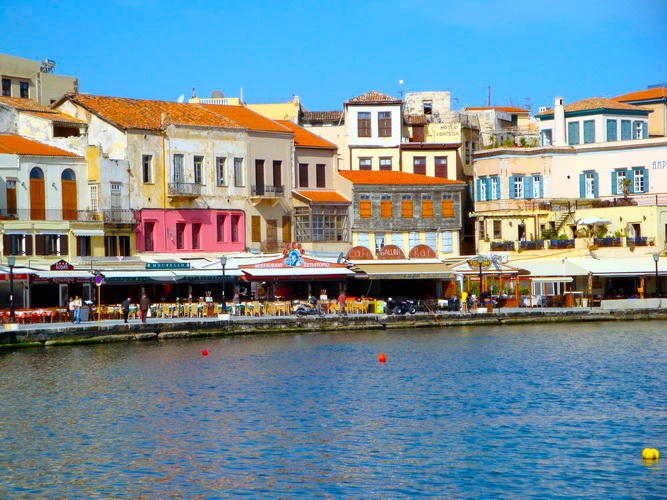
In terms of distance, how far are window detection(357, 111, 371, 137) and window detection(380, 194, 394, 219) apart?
7018 mm

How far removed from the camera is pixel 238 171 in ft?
196

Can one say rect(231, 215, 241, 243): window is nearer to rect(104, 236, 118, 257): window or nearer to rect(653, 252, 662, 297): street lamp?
rect(104, 236, 118, 257): window

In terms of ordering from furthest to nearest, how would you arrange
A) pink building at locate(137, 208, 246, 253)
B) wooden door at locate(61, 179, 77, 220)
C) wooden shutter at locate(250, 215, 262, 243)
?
wooden shutter at locate(250, 215, 262, 243), pink building at locate(137, 208, 246, 253), wooden door at locate(61, 179, 77, 220)

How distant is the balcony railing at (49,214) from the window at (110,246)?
1033 mm

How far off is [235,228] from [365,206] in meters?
7.83

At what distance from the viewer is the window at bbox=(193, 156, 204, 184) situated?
190 feet

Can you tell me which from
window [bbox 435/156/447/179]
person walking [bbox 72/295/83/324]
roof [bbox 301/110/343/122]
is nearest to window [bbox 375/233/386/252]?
window [bbox 435/156/447/179]

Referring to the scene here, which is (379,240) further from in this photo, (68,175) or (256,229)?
(68,175)

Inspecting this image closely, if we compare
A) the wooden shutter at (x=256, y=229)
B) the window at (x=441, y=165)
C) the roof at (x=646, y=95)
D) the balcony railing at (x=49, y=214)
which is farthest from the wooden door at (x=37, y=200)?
the roof at (x=646, y=95)

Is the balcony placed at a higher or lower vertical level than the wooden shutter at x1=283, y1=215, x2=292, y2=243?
higher

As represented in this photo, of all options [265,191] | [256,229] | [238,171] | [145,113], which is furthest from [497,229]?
[145,113]

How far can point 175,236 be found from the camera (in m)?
56.2

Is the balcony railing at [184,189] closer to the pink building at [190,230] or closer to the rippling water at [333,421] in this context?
the pink building at [190,230]

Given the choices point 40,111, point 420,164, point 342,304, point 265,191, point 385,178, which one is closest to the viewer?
point 342,304
